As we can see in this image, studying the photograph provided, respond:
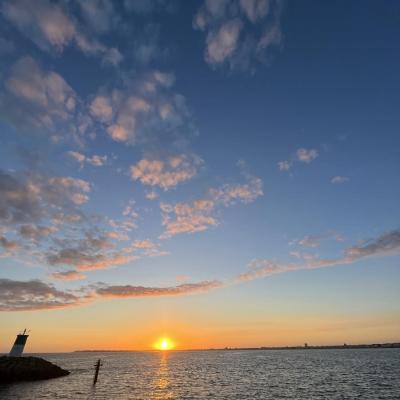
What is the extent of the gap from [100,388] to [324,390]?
35385 millimetres

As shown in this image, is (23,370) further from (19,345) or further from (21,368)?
(19,345)

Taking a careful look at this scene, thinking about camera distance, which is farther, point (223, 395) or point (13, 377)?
point (13, 377)

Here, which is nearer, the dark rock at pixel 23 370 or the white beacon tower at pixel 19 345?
the dark rock at pixel 23 370

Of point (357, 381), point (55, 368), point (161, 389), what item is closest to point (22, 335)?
point (55, 368)

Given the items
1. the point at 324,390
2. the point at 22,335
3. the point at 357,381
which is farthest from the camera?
the point at 22,335

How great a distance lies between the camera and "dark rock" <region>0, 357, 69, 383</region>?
58.4 metres

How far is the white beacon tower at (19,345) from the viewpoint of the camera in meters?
68.3

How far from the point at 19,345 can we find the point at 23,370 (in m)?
8.86

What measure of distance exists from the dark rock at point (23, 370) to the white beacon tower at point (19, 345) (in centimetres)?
278

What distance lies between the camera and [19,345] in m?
68.9

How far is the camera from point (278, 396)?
45.3 metres

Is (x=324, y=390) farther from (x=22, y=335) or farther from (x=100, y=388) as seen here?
(x=22, y=335)

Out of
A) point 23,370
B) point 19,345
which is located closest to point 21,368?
point 23,370

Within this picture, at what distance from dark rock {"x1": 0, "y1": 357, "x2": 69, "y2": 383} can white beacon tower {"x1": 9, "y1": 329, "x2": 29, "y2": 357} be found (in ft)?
9.11
